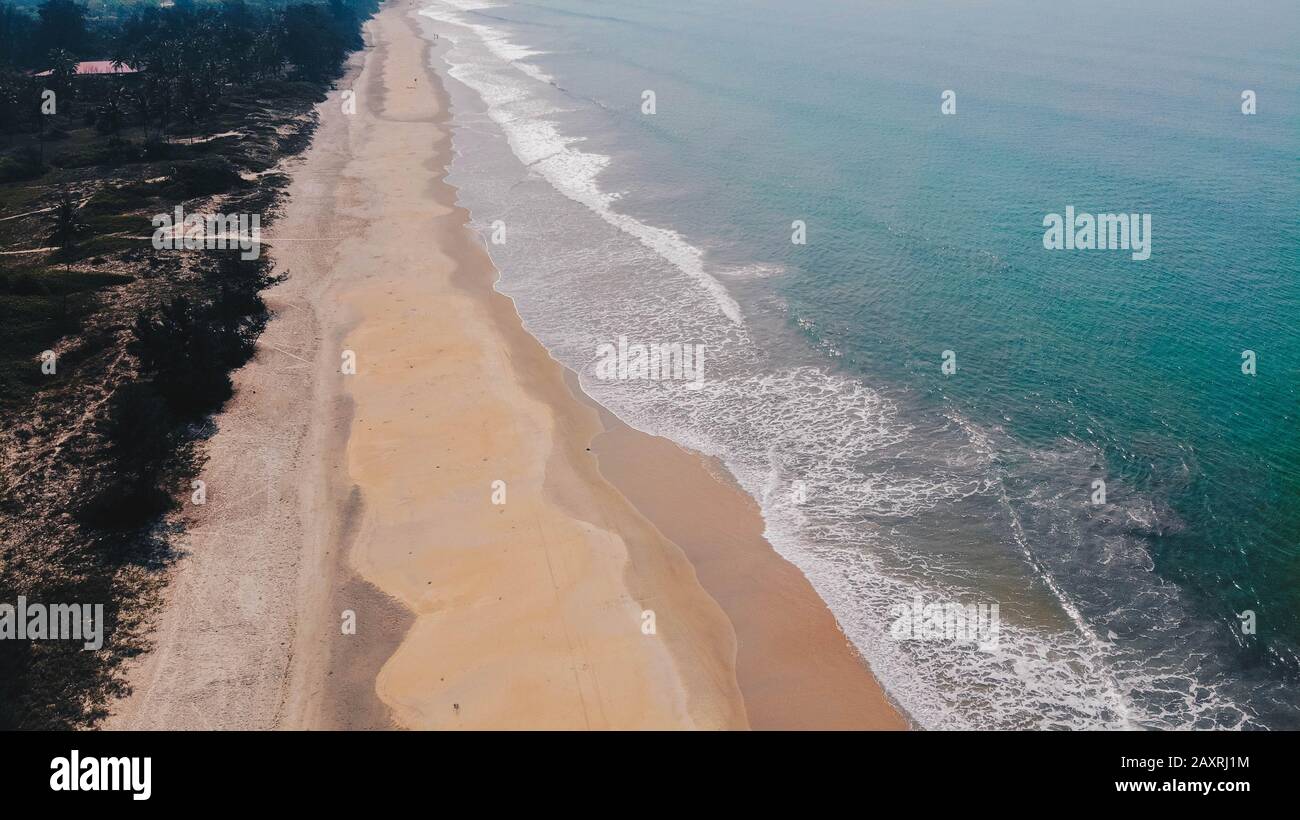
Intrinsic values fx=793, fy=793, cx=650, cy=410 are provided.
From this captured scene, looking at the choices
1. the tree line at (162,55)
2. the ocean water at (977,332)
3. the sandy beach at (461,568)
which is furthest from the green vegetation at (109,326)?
the ocean water at (977,332)

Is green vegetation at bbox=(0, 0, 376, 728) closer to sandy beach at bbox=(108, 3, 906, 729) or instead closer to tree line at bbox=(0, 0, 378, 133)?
tree line at bbox=(0, 0, 378, 133)

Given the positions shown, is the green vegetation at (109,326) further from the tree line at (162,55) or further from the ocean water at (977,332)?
the ocean water at (977,332)

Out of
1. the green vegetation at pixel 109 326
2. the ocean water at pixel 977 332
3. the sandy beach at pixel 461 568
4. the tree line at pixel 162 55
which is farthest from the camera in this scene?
the tree line at pixel 162 55

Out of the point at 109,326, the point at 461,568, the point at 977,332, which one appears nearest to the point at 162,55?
the point at 109,326

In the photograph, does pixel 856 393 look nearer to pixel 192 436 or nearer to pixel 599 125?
pixel 192 436

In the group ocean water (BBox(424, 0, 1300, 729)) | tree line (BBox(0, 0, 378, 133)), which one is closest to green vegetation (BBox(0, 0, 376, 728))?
tree line (BBox(0, 0, 378, 133))
